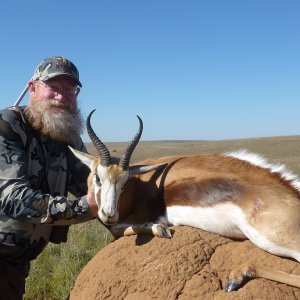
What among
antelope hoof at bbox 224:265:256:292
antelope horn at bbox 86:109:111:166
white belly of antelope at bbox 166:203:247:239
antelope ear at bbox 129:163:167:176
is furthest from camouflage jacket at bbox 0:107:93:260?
antelope hoof at bbox 224:265:256:292

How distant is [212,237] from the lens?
158 inches

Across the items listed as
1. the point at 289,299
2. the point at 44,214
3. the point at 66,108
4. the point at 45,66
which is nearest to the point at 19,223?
the point at 44,214

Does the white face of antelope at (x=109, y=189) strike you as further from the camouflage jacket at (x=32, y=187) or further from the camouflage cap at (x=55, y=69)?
the camouflage cap at (x=55, y=69)

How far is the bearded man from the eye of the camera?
4070 mm

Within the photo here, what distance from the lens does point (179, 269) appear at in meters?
3.72

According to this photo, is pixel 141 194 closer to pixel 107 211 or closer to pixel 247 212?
pixel 107 211

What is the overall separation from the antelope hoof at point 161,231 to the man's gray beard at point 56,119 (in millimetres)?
1589

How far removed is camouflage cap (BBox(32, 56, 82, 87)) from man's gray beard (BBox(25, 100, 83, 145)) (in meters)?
0.28

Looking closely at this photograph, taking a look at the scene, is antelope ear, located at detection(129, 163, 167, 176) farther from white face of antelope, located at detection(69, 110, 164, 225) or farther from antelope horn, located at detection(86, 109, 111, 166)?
antelope horn, located at detection(86, 109, 111, 166)

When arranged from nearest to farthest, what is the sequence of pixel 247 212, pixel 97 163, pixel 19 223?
pixel 247 212 → pixel 19 223 → pixel 97 163

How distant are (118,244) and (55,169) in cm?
119

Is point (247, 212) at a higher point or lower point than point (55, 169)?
lower

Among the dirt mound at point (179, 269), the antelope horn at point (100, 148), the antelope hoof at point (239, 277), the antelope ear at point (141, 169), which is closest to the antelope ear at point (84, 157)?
the antelope horn at point (100, 148)

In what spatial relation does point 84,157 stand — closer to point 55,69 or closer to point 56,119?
point 56,119
